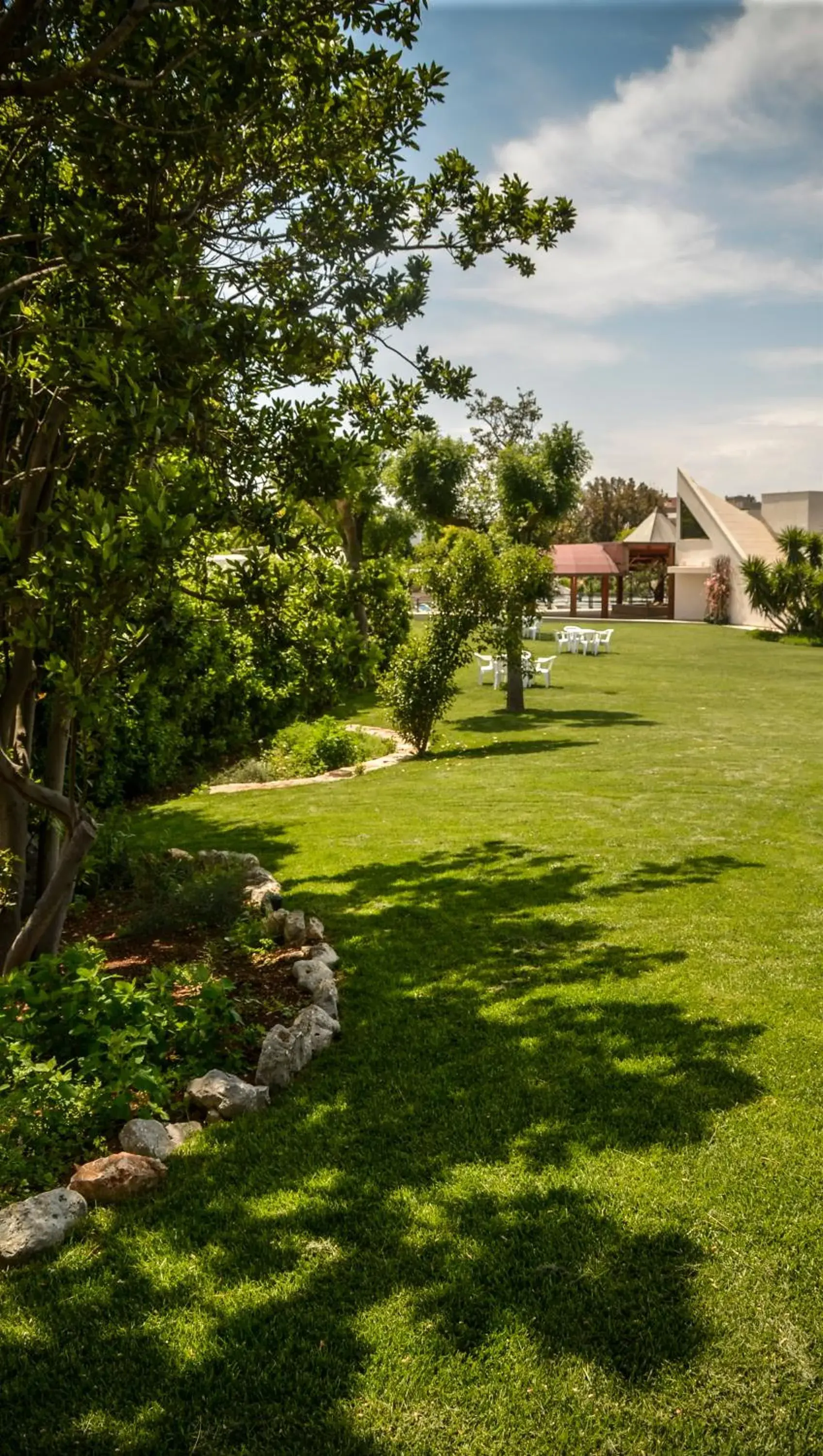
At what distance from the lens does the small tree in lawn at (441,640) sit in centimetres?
1398

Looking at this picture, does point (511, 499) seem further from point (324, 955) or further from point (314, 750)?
point (324, 955)

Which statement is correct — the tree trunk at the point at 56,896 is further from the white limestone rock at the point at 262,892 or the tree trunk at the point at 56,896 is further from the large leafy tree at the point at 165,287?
the white limestone rock at the point at 262,892

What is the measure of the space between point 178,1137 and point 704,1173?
6.57ft

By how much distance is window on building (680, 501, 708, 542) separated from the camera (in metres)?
53.0

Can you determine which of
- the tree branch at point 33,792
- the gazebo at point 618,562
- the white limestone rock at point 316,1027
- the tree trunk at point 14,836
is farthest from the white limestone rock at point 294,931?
the gazebo at point 618,562

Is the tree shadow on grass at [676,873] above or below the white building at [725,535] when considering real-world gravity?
below

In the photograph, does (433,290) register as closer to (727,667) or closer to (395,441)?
(395,441)

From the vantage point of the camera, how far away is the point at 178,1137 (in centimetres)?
378

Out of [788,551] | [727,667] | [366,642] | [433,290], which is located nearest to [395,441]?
[433,290]

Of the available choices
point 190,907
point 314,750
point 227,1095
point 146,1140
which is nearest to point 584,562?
point 314,750

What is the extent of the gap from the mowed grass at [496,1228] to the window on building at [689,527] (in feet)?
162

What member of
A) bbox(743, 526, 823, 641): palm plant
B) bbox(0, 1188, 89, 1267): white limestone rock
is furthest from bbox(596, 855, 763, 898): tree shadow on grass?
bbox(743, 526, 823, 641): palm plant

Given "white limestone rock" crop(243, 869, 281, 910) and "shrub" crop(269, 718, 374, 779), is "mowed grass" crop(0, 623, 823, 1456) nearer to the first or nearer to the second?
"white limestone rock" crop(243, 869, 281, 910)

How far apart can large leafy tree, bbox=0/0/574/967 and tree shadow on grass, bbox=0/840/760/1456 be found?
1.81 m
